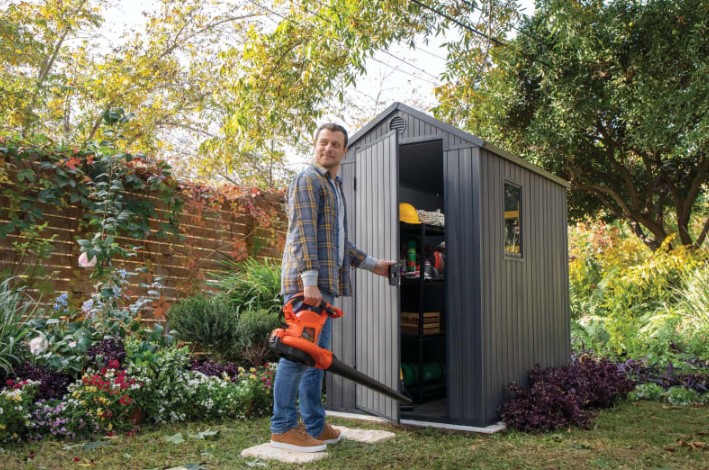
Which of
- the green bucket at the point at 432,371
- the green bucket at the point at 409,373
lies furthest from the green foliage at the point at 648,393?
the green bucket at the point at 409,373

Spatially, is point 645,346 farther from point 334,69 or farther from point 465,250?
point 334,69

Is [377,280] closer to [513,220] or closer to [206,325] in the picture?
[513,220]

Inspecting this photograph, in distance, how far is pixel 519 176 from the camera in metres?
5.06

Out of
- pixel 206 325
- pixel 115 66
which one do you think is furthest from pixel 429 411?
pixel 115 66

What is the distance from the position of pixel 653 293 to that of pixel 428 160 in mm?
5167

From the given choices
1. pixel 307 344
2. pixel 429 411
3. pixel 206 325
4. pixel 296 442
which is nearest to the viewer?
pixel 307 344

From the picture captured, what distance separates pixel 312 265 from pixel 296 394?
2.34ft

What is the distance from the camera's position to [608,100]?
336 inches

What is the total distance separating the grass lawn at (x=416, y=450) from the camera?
10.9 feet

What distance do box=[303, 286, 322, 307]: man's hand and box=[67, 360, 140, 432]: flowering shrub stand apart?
1.43 meters

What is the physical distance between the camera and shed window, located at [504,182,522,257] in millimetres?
4844

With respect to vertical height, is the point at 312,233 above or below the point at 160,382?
above

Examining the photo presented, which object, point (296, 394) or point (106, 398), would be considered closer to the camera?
point (296, 394)

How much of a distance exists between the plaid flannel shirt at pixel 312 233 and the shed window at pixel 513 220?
5.47 feet
